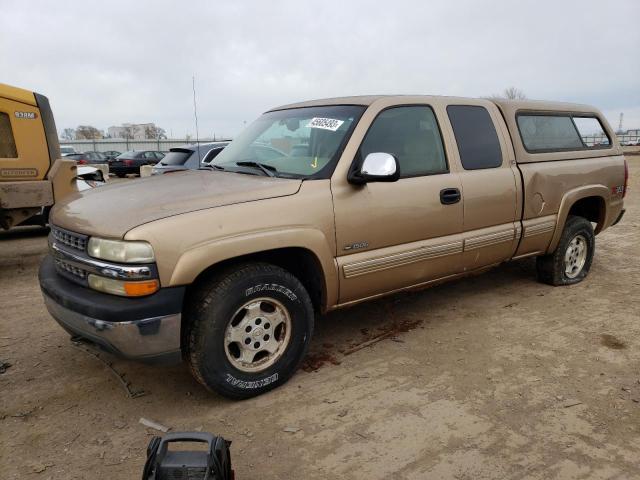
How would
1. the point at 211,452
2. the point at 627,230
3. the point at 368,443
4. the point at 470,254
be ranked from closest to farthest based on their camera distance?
the point at 211,452 < the point at 368,443 < the point at 470,254 < the point at 627,230

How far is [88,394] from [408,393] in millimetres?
2032

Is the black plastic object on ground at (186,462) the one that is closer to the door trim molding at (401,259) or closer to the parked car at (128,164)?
the door trim molding at (401,259)

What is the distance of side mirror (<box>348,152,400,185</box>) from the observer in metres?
3.16

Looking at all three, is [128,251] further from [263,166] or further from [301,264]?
[263,166]

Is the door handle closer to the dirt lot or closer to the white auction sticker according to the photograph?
the white auction sticker

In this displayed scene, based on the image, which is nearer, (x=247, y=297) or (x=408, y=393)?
(x=247, y=297)

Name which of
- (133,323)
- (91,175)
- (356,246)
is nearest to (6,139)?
(91,175)

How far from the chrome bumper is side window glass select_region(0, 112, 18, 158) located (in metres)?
4.56

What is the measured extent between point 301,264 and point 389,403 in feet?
3.48

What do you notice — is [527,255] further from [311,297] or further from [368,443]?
[368,443]

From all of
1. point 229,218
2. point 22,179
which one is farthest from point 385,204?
point 22,179

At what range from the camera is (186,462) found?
2.00 m

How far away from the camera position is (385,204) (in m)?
3.48

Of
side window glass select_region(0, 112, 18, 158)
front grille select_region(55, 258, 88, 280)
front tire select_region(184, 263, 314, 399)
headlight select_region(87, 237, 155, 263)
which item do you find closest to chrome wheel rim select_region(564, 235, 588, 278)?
front tire select_region(184, 263, 314, 399)
